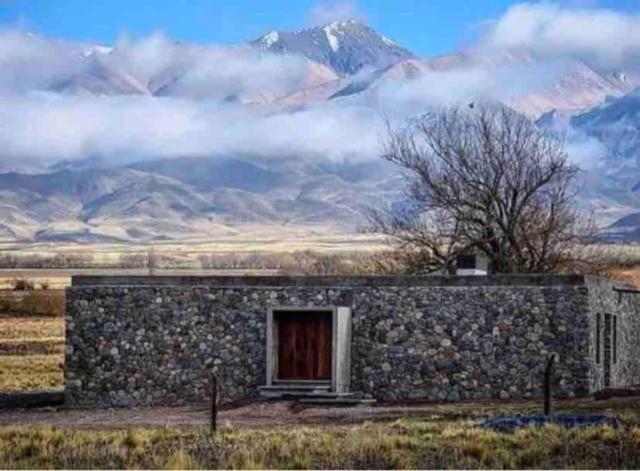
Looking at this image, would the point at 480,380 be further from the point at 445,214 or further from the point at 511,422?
the point at 445,214

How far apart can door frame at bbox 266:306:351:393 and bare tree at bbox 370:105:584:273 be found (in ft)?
34.2

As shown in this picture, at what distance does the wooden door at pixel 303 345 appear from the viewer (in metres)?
31.5

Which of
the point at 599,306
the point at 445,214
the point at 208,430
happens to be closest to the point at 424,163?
the point at 445,214

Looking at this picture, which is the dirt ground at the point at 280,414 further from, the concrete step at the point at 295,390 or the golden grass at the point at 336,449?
the golden grass at the point at 336,449

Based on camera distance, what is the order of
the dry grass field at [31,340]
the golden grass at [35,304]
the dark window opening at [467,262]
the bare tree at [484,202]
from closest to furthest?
the dark window opening at [467,262], the bare tree at [484,202], the dry grass field at [31,340], the golden grass at [35,304]

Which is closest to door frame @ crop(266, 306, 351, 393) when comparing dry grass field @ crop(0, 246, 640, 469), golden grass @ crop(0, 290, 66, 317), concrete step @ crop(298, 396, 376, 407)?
concrete step @ crop(298, 396, 376, 407)

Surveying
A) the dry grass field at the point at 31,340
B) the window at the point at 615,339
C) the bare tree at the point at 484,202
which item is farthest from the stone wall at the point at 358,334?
the bare tree at the point at 484,202

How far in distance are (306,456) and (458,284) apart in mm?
12054

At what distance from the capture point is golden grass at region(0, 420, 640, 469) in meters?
19.0

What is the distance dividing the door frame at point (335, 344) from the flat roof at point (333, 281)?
0.56m

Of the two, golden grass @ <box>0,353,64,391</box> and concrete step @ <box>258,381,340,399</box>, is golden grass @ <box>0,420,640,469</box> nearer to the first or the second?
concrete step @ <box>258,381,340,399</box>

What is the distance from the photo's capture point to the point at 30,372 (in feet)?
153

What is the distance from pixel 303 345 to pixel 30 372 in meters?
17.8

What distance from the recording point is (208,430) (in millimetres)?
23922
